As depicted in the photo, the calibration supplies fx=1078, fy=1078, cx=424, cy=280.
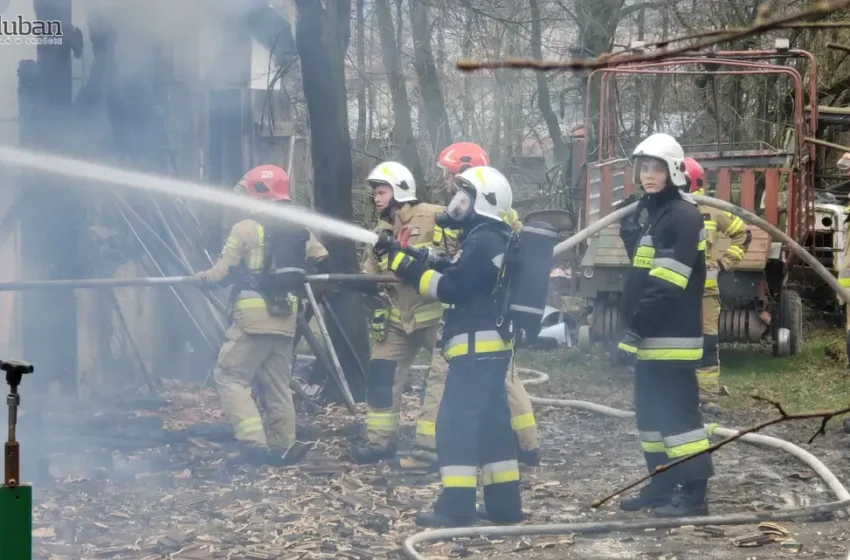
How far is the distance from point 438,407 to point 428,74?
855cm

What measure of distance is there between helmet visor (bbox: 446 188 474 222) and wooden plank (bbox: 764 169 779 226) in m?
5.26

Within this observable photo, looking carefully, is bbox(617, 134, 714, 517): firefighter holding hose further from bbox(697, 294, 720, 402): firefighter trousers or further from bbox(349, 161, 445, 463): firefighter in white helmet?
Result: bbox(697, 294, 720, 402): firefighter trousers

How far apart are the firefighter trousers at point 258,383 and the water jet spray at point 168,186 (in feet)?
2.47

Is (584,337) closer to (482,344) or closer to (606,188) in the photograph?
(606,188)

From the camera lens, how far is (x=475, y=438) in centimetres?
509

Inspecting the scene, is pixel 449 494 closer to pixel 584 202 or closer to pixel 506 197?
pixel 506 197

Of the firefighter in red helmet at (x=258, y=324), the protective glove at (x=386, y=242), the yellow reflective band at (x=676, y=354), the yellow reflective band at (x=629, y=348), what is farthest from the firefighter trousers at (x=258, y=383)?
the yellow reflective band at (x=676, y=354)

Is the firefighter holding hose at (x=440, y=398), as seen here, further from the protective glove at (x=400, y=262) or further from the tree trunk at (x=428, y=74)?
the tree trunk at (x=428, y=74)

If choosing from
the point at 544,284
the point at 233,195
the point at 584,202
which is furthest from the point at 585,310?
the point at 544,284

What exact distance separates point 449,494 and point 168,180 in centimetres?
453

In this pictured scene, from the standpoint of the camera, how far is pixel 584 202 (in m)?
10.4

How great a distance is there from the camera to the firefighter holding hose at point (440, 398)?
20.8 ft

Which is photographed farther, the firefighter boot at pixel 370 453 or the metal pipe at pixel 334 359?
the metal pipe at pixel 334 359

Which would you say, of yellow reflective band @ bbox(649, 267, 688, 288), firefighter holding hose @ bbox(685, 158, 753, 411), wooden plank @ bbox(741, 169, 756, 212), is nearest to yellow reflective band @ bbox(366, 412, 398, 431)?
yellow reflective band @ bbox(649, 267, 688, 288)
